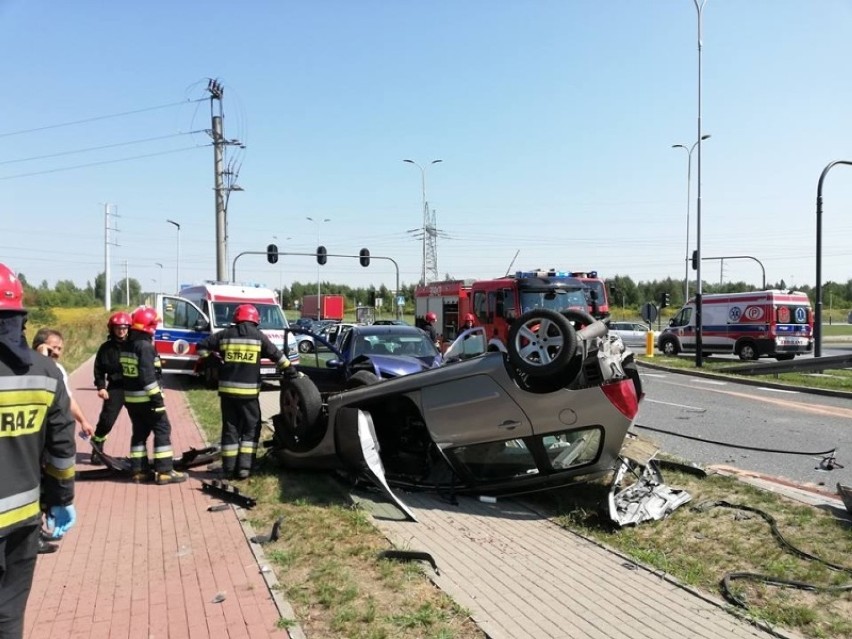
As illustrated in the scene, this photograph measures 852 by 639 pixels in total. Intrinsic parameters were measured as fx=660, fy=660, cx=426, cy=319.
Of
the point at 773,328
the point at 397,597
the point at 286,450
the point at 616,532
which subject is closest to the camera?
the point at 397,597

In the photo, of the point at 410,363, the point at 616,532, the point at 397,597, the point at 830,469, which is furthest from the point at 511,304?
the point at 397,597

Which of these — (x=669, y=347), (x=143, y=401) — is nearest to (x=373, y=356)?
(x=143, y=401)

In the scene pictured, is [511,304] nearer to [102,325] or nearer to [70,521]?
[70,521]

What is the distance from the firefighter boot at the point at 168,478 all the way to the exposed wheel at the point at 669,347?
23.6 meters

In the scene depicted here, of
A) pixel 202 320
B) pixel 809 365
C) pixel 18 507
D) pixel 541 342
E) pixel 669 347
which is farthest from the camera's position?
pixel 669 347

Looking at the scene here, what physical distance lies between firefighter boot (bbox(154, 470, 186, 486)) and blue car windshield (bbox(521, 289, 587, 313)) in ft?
41.8

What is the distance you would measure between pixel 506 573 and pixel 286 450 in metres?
3.10

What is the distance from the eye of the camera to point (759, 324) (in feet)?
75.9

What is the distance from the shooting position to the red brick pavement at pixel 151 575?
11.6 feet

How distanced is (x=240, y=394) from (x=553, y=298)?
1289 cm

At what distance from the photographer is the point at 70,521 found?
3.02m

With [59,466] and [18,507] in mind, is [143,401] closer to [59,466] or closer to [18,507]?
[59,466]

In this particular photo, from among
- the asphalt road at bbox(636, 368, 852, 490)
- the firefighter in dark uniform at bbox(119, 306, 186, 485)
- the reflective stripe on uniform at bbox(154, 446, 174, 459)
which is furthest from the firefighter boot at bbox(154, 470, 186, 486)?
the asphalt road at bbox(636, 368, 852, 490)

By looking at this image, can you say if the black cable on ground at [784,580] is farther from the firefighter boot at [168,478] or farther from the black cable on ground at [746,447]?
the firefighter boot at [168,478]
